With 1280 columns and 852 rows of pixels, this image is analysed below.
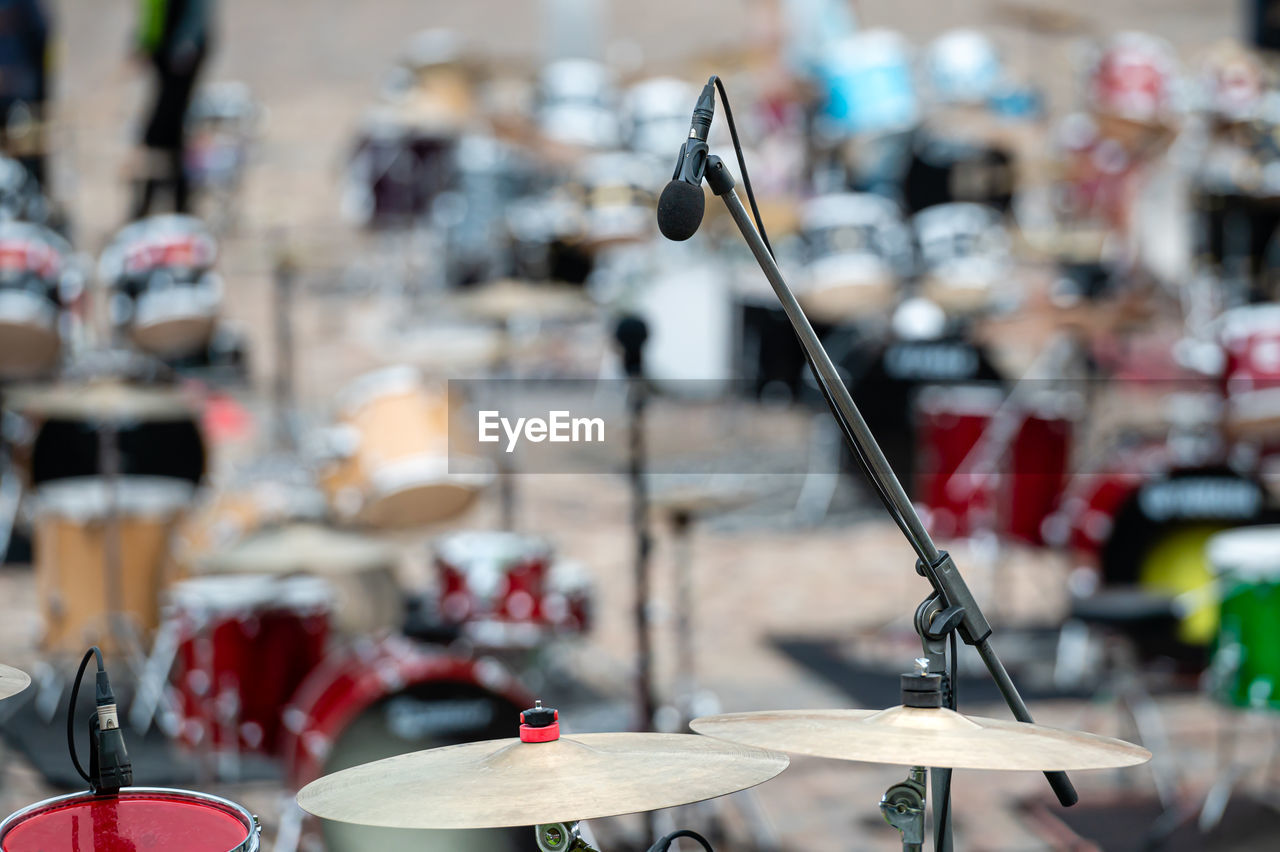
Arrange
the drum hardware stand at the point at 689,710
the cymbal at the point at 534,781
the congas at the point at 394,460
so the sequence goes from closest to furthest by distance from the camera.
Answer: the cymbal at the point at 534,781 → the drum hardware stand at the point at 689,710 → the congas at the point at 394,460

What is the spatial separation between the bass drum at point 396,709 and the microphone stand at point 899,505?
2.14 metres

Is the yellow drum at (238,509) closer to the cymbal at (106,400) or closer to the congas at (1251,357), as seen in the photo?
the cymbal at (106,400)

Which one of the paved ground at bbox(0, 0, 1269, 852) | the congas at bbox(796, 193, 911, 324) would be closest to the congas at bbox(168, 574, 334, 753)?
the paved ground at bbox(0, 0, 1269, 852)

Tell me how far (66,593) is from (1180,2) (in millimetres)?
18219

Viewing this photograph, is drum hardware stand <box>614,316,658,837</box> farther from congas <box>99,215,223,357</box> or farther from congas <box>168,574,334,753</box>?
congas <box>99,215,223,357</box>

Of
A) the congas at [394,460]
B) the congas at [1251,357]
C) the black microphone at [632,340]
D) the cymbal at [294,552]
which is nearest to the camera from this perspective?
the black microphone at [632,340]

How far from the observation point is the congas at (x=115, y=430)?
4695mm

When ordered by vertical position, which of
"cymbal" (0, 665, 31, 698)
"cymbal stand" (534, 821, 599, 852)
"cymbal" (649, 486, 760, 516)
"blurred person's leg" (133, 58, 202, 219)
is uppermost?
"blurred person's leg" (133, 58, 202, 219)

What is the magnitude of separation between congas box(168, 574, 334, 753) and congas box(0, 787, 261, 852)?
2644mm

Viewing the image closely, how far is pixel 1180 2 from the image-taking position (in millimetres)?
19312

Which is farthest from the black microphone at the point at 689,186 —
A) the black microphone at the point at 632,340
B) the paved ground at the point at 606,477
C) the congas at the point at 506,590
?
the congas at the point at 506,590

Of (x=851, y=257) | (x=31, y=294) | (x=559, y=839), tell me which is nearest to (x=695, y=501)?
(x=559, y=839)

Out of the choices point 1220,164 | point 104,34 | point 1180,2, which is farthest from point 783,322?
point 1180,2

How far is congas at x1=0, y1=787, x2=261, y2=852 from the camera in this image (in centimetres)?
173
